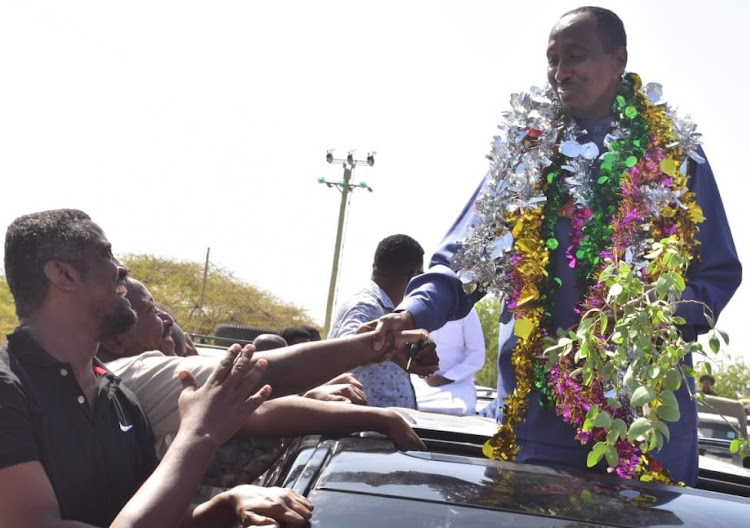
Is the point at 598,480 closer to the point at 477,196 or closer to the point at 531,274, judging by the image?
Answer: the point at 531,274

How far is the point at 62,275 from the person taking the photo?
2.79 m

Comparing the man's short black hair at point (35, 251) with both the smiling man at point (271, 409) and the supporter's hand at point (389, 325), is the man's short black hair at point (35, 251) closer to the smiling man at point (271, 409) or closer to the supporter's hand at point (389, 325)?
the smiling man at point (271, 409)

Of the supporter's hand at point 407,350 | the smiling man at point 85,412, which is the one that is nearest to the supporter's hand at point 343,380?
the supporter's hand at point 407,350

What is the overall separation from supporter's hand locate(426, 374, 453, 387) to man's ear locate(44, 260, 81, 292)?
326 cm

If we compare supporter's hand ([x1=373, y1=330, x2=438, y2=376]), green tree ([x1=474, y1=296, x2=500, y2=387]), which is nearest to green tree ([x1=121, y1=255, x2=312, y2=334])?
green tree ([x1=474, y1=296, x2=500, y2=387])

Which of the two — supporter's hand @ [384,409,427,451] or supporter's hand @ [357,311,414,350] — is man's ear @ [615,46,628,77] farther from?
supporter's hand @ [384,409,427,451]

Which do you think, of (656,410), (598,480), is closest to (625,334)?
(656,410)

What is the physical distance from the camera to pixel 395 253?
16.4 feet

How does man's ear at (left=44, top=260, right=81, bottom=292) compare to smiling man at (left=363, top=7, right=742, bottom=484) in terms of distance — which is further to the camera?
smiling man at (left=363, top=7, right=742, bottom=484)

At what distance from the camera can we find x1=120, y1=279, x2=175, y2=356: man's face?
411 cm

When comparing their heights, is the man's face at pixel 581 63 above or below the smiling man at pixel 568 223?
above

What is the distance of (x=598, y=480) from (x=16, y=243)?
1791 mm

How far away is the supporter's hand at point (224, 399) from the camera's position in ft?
7.98

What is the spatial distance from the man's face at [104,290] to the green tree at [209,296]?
29.8m
